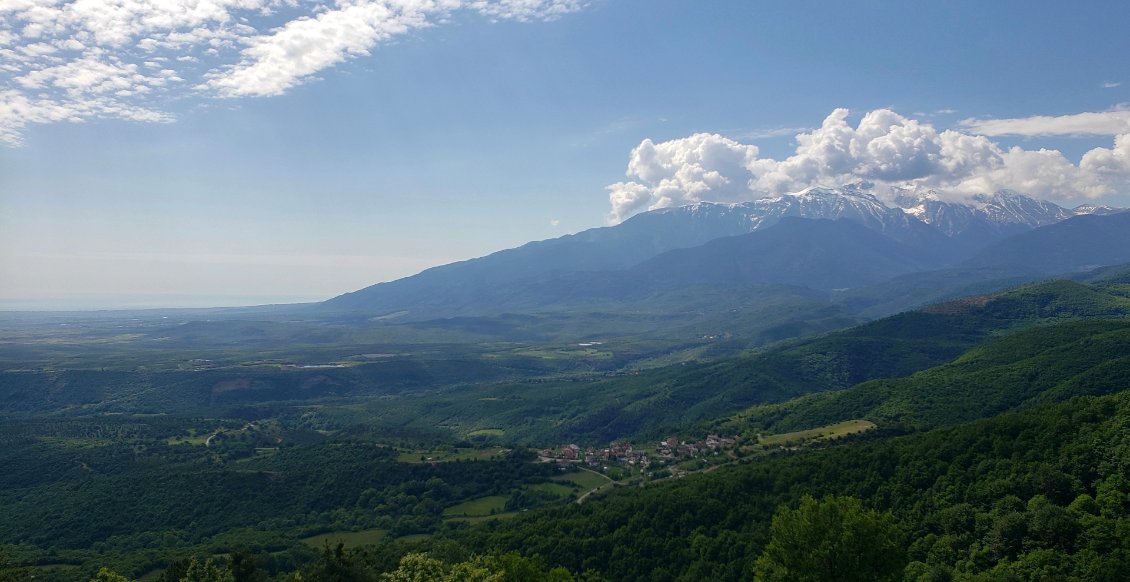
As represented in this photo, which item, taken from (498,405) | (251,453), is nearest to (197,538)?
(251,453)

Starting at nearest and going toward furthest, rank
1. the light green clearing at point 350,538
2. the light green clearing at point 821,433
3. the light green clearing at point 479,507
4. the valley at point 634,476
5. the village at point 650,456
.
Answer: the valley at point 634,476, the light green clearing at point 350,538, the light green clearing at point 479,507, the light green clearing at point 821,433, the village at point 650,456

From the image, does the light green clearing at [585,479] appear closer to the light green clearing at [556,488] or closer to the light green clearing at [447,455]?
the light green clearing at [556,488]

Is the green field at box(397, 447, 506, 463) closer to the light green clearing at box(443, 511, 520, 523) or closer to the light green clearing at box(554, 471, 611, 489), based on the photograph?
the light green clearing at box(554, 471, 611, 489)

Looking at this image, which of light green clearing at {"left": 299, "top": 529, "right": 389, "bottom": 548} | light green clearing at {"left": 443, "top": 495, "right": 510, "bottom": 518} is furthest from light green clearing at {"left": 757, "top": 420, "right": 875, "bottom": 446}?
light green clearing at {"left": 299, "top": 529, "right": 389, "bottom": 548}

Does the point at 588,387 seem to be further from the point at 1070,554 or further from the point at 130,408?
the point at 1070,554

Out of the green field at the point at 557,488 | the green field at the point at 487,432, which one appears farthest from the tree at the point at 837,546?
the green field at the point at 487,432

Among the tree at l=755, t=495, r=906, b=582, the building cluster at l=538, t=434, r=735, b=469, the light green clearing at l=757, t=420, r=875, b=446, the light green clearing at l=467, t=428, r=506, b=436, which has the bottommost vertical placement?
the light green clearing at l=467, t=428, r=506, b=436

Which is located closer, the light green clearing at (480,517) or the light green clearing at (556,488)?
the light green clearing at (480,517)

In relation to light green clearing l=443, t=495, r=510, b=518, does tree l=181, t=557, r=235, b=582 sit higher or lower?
higher
